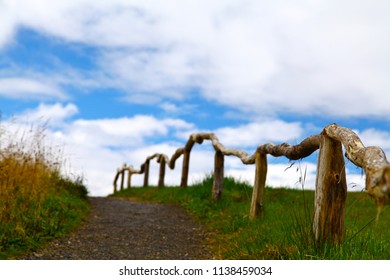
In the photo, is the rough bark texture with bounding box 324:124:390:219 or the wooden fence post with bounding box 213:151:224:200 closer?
the rough bark texture with bounding box 324:124:390:219

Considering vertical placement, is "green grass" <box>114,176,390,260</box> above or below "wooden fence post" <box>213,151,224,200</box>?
below

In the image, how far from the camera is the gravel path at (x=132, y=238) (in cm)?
656

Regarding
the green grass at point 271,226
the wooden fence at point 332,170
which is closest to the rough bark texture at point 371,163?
the wooden fence at point 332,170

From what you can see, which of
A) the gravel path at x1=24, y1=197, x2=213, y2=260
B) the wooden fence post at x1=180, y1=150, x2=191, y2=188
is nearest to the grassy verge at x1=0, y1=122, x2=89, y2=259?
the gravel path at x1=24, y1=197, x2=213, y2=260

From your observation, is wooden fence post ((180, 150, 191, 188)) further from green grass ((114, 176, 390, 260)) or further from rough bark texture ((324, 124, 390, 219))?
rough bark texture ((324, 124, 390, 219))

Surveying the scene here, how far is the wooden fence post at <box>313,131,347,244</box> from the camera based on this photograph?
15.9ft

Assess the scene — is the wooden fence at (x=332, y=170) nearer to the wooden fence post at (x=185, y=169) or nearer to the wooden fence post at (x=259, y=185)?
the wooden fence post at (x=259, y=185)

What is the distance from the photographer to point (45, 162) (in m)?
9.80

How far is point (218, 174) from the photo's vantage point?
9812mm

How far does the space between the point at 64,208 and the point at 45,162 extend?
1.85 m

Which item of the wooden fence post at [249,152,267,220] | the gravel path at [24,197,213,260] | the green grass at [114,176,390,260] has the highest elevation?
the wooden fence post at [249,152,267,220]

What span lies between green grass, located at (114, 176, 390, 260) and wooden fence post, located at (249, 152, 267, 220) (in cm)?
14

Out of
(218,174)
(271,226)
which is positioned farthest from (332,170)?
(218,174)

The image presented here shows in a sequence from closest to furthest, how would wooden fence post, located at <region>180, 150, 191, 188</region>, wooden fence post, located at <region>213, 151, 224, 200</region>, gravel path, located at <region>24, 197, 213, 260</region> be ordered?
1. gravel path, located at <region>24, 197, 213, 260</region>
2. wooden fence post, located at <region>213, 151, 224, 200</region>
3. wooden fence post, located at <region>180, 150, 191, 188</region>
